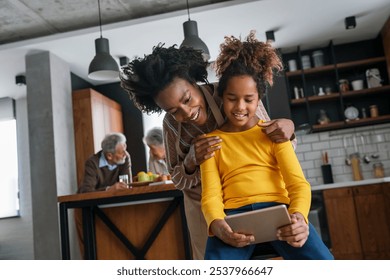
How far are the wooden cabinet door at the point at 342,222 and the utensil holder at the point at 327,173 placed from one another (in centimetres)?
55

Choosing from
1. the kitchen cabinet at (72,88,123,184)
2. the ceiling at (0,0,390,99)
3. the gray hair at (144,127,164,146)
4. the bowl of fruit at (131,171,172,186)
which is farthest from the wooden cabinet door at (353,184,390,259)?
the kitchen cabinet at (72,88,123,184)

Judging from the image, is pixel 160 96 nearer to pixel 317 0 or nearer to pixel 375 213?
pixel 317 0

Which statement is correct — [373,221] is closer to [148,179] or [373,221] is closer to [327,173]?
[327,173]

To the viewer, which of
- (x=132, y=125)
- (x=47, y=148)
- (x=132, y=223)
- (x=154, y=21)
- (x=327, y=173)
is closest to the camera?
(x=132, y=223)

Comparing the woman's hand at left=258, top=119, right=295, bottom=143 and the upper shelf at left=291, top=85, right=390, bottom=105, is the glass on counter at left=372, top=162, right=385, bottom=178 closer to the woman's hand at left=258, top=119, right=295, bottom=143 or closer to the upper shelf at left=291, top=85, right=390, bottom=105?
the upper shelf at left=291, top=85, right=390, bottom=105

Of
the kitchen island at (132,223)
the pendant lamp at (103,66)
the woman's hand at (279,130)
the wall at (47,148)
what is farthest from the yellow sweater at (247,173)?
the wall at (47,148)

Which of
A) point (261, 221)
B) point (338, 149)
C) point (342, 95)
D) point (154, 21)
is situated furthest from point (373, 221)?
point (261, 221)

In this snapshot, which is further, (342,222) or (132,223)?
(342,222)

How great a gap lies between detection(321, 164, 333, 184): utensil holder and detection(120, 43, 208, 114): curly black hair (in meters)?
2.87

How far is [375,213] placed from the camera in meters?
3.01

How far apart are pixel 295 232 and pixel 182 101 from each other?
0.35 m

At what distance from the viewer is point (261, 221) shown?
0.74 m

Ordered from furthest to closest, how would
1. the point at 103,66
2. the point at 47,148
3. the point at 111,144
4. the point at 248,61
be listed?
the point at 47,148 < the point at 111,144 < the point at 103,66 < the point at 248,61
